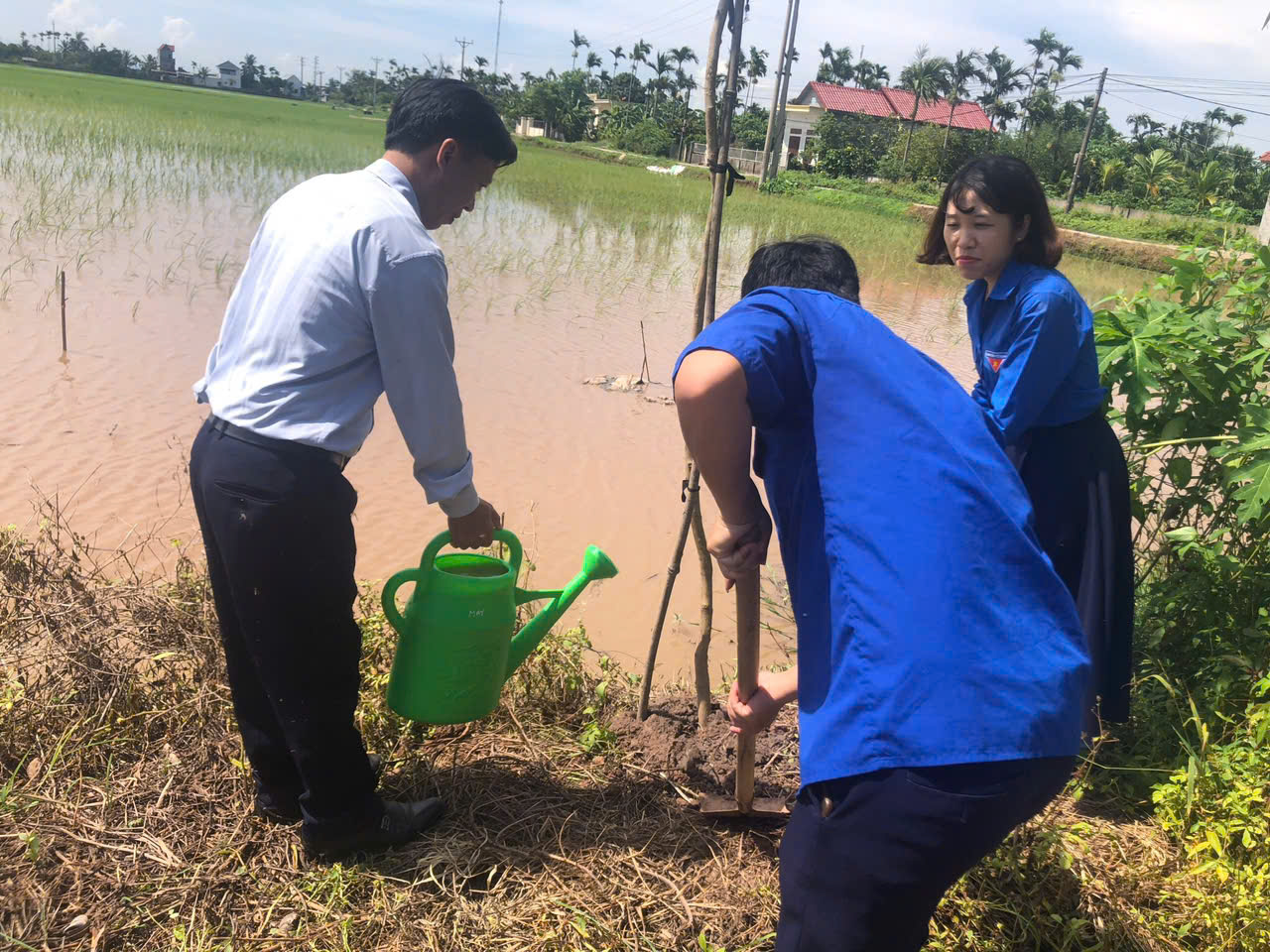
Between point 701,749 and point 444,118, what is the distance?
5.17 feet

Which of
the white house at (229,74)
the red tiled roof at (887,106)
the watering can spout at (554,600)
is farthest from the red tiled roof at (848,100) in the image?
the white house at (229,74)

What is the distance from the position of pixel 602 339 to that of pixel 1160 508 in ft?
16.0

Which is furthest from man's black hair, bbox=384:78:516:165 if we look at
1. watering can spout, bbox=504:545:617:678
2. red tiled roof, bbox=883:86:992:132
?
red tiled roof, bbox=883:86:992:132

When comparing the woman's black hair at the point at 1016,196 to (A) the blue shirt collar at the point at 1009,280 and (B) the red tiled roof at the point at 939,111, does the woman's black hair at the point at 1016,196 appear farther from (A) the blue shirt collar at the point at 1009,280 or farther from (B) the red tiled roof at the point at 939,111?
(B) the red tiled roof at the point at 939,111

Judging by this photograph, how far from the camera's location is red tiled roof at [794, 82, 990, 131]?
44344 millimetres

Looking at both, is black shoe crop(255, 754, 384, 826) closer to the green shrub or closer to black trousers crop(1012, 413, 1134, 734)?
black trousers crop(1012, 413, 1134, 734)

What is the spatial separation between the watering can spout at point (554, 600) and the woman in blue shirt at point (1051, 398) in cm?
90

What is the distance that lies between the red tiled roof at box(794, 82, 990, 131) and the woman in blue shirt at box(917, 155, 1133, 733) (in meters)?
44.7

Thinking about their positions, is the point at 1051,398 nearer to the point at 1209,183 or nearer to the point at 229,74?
the point at 1209,183

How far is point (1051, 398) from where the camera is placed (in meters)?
2.01

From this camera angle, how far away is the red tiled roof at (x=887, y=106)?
44.3 m

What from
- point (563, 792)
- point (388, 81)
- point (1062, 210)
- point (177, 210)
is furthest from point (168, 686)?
point (388, 81)

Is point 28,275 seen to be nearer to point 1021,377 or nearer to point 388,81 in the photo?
point 1021,377

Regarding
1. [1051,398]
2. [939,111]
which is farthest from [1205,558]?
[939,111]
